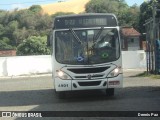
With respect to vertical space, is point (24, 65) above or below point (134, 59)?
above

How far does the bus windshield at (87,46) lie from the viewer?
50.4 feet

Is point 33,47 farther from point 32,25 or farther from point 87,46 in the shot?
point 87,46

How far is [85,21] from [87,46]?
101 cm

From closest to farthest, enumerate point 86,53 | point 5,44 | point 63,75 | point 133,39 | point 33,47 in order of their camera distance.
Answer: point 63,75, point 86,53, point 33,47, point 133,39, point 5,44

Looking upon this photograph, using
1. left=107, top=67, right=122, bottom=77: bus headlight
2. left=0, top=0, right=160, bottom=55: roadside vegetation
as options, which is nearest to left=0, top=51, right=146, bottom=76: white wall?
left=107, top=67, right=122, bottom=77: bus headlight

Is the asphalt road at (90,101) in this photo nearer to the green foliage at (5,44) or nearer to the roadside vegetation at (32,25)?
the roadside vegetation at (32,25)

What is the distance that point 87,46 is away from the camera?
15.5m

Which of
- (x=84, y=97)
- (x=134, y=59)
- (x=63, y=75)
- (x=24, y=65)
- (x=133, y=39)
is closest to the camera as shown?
(x=63, y=75)

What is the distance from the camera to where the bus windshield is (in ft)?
50.4

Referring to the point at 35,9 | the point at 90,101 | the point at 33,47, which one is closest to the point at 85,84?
the point at 90,101

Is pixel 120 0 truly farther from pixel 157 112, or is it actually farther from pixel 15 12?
pixel 157 112

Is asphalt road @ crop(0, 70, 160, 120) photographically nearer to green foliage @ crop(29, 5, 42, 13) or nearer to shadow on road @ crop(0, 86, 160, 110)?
shadow on road @ crop(0, 86, 160, 110)

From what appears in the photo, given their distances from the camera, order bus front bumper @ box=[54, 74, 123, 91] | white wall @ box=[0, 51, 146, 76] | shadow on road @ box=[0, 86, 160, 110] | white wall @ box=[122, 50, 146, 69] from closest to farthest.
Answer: bus front bumper @ box=[54, 74, 123, 91] → shadow on road @ box=[0, 86, 160, 110] → white wall @ box=[0, 51, 146, 76] → white wall @ box=[122, 50, 146, 69]

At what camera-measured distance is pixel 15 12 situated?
10188 centimetres
